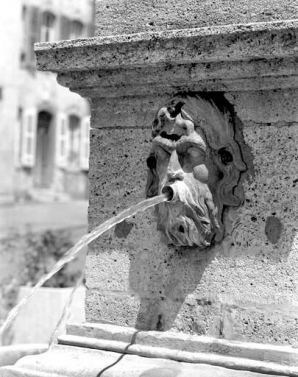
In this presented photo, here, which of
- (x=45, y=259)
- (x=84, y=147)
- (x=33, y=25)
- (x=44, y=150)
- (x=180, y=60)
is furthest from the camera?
(x=84, y=147)

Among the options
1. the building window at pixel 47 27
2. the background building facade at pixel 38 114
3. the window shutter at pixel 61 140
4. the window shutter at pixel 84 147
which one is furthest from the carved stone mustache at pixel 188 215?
the window shutter at pixel 84 147

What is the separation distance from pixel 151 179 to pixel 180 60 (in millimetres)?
411

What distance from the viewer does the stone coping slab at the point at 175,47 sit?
8.07 ft

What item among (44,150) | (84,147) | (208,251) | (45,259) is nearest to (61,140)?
(44,150)

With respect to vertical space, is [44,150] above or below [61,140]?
below

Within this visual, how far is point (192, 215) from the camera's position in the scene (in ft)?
8.63

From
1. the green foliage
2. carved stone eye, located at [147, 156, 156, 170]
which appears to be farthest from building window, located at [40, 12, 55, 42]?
carved stone eye, located at [147, 156, 156, 170]

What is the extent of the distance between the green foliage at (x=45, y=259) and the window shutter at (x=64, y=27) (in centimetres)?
1931

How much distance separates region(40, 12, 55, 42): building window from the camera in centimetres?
2552

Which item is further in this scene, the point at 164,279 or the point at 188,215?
the point at 164,279

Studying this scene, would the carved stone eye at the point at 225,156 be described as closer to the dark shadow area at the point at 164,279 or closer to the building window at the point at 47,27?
the dark shadow area at the point at 164,279

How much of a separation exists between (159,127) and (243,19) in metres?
0.43

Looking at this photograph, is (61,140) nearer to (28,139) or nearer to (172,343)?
(28,139)

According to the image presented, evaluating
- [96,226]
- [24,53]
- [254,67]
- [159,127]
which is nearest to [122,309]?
[96,226]
